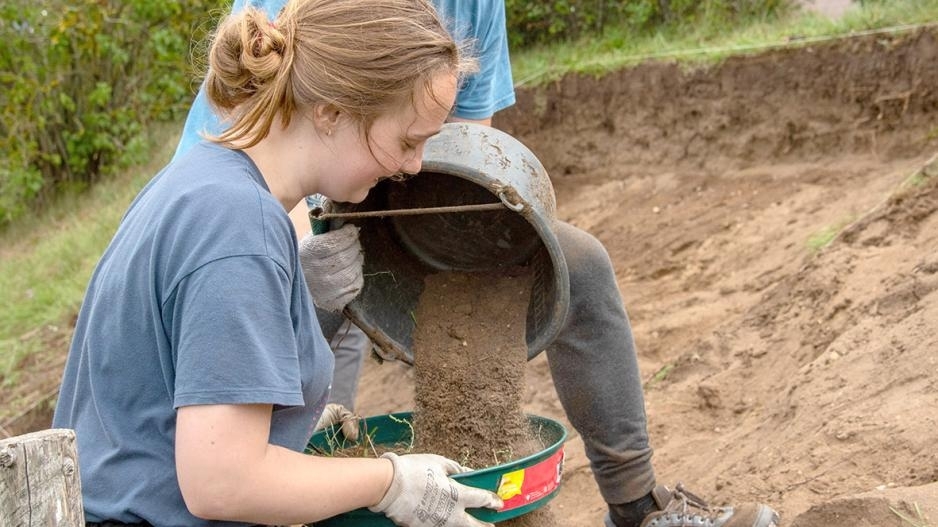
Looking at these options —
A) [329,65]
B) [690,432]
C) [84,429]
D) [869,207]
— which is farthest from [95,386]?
[869,207]

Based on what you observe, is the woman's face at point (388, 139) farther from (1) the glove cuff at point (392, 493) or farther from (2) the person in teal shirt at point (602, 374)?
(2) the person in teal shirt at point (602, 374)

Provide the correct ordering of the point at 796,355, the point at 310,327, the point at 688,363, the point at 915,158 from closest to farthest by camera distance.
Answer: the point at 310,327
the point at 796,355
the point at 688,363
the point at 915,158

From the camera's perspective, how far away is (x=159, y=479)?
6.22 ft

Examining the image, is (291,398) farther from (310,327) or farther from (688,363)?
(688,363)

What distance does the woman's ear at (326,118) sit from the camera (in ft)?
6.41

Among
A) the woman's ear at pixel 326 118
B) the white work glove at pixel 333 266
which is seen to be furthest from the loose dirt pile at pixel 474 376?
the woman's ear at pixel 326 118

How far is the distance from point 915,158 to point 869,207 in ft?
2.96

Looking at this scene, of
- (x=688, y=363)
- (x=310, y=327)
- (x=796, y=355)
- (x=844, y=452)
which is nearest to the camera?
(x=310, y=327)

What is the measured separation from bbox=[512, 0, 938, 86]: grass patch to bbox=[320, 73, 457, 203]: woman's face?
4486 millimetres

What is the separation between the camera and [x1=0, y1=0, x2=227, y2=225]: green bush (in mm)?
9453

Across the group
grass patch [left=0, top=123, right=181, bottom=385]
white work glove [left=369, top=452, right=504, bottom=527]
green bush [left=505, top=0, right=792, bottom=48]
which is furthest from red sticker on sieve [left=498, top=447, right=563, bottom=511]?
green bush [left=505, top=0, right=792, bottom=48]

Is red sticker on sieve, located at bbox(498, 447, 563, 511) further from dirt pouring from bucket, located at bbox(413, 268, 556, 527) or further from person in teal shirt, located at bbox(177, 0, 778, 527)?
person in teal shirt, located at bbox(177, 0, 778, 527)

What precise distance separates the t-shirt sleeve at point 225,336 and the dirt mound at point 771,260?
1432 millimetres

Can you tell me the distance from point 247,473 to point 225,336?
229mm
